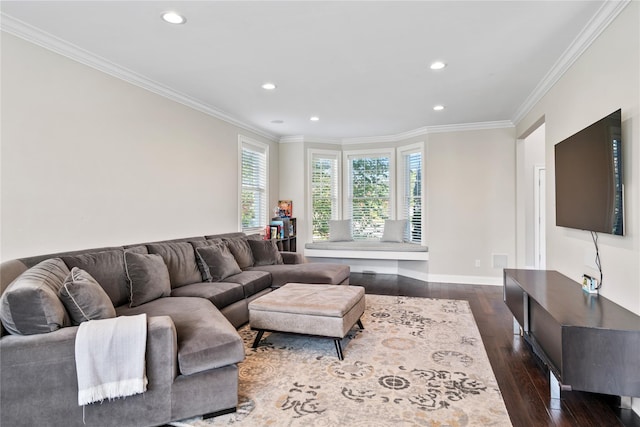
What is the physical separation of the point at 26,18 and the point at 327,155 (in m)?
4.95

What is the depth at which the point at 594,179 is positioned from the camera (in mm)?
2426

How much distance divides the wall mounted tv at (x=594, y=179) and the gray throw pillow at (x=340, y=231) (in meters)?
3.98

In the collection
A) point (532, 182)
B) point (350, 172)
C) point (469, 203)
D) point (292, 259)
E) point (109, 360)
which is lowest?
point (109, 360)

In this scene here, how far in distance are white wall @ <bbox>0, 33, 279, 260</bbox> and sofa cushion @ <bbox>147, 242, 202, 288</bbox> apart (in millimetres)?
287

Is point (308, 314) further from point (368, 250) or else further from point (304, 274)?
point (368, 250)

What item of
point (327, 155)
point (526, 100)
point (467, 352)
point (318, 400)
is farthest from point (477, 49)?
point (327, 155)

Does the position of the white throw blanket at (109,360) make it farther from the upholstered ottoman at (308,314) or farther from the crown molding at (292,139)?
the crown molding at (292,139)

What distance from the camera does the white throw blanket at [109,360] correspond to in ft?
5.81

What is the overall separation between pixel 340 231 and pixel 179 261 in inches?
144

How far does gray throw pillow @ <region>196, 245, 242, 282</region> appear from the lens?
12.3 feet

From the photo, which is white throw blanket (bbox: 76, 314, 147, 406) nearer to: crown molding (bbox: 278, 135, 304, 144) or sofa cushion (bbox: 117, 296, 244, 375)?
sofa cushion (bbox: 117, 296, 244, 375)

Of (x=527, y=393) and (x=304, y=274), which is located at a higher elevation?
(x=304, y=274)

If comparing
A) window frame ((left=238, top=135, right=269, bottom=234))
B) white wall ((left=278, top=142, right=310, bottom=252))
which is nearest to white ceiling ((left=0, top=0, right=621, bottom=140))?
window frame ((left=238, top=135, right=269, bottom=234))

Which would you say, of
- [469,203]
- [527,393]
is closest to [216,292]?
[527,393]
